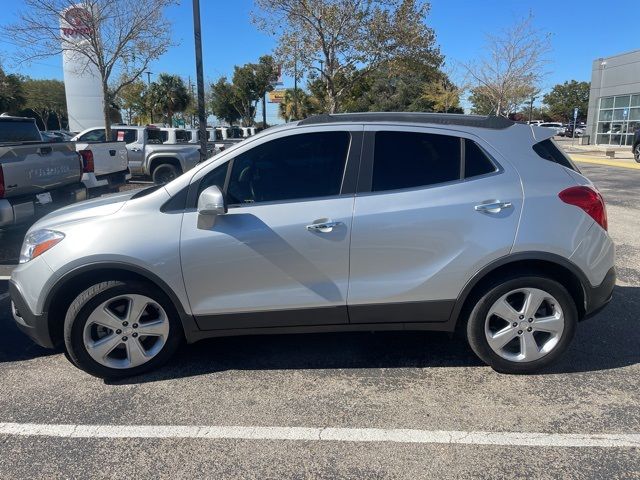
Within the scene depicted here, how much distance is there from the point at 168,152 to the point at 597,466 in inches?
524

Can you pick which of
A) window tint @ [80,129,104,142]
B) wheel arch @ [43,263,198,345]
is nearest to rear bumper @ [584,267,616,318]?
wheel arch @ [43,263,198,345]

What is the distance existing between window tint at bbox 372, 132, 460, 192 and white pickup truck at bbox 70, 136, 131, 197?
5.65 meters

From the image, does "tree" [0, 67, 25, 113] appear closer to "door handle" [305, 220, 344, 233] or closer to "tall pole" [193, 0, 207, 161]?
"tall pole" [193, 0, 207, 161]

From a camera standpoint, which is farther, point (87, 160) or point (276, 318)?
point (87, 160)

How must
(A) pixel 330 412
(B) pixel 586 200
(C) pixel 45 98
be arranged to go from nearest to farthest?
(A) pixel 330 412 < (B) pixel 586 200 < (C) pixel 45 98

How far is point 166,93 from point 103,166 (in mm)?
41325

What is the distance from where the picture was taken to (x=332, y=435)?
2.94 m

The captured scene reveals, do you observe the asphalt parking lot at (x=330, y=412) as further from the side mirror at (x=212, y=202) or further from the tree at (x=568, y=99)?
the tree at (x=568, y=99)

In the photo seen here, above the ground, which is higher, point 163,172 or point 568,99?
point 568,99

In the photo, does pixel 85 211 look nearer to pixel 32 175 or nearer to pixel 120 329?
pixel 120 329

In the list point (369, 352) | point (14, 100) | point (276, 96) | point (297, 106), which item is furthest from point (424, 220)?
point (14, 100)

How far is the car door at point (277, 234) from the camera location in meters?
3.35

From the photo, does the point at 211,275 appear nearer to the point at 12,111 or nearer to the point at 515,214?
the point at 515,214

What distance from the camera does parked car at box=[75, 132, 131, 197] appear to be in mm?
7781
